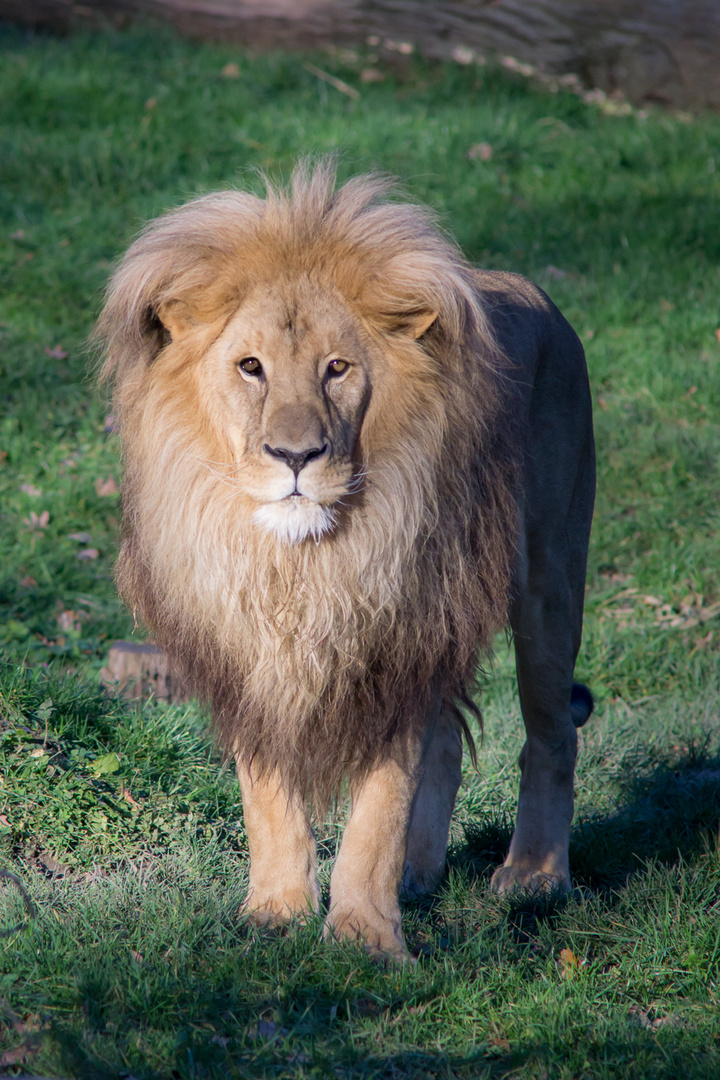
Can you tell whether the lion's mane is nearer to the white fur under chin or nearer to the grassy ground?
the white fur under chin

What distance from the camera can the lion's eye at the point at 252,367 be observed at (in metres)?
2.69

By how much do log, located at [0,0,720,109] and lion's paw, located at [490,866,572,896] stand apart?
7.60m

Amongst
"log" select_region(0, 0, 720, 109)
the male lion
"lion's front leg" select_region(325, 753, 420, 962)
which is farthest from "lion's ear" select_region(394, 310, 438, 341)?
"log" select_region(0, 0, 720, 109)

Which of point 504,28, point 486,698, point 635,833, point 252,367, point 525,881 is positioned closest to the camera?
point 252,367

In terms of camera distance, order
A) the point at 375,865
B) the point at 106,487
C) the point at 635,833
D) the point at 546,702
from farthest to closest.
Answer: the point at 106,487 → the point at 635,833 → the point at 546,702 → the point at 375,865

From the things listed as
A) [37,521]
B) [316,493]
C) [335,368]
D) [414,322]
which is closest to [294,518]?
[316,493]

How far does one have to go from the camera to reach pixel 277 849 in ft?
9.97

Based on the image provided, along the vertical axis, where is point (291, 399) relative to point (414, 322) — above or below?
below

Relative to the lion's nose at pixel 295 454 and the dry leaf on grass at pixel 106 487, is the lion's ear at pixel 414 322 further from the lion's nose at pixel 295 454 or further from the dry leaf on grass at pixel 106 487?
the dry leaf on grass at pixel 106 487

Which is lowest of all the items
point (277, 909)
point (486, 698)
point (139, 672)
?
point (486, 698)

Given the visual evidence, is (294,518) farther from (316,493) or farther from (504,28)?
(504,28)

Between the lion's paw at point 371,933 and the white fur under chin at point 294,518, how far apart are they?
0.92 m

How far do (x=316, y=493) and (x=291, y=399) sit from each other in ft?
0.67

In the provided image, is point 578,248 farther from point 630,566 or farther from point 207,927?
point 207,927
